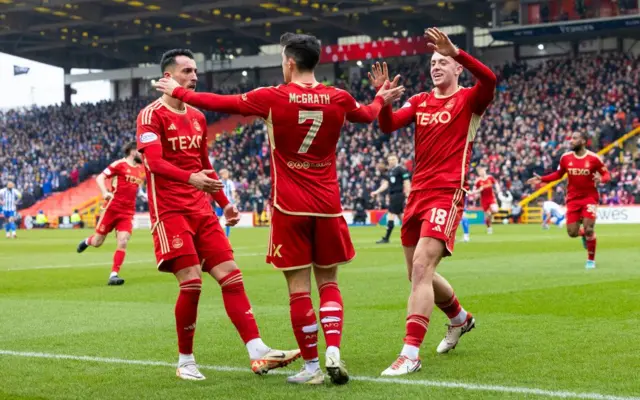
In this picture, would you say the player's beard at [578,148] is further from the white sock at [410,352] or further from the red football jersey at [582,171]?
the white sock at [410,352]

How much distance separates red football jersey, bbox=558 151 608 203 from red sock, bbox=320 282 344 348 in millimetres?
11149

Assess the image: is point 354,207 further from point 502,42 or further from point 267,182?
point 502,42

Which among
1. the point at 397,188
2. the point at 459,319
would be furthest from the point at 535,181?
the point at 397,188

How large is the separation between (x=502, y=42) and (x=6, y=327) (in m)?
52.4

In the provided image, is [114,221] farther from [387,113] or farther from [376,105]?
[376,105]

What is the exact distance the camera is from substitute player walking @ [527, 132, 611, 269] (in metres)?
17.8

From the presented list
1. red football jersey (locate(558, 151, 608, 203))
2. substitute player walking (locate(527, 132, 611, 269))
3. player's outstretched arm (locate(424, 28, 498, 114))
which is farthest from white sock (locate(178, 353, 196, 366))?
red football jersey (locate(558, 151, 608, 203))

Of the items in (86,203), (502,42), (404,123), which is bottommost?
(86,203)

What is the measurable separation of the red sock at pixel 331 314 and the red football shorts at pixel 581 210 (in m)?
11.3

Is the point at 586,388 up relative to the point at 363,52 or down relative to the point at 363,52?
down

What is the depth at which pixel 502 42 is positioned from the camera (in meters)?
60.6

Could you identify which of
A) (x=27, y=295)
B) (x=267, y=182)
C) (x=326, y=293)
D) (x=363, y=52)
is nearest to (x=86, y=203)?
(x=267, y=182)

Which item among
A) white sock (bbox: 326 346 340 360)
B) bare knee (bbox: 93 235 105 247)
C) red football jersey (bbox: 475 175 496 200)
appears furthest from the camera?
red football jersey (bbox: 475 175 496 200)

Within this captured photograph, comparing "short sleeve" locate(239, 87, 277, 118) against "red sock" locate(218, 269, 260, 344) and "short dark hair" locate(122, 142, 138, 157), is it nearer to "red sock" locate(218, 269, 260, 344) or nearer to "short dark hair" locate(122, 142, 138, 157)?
"red sock" locate(218, 269, 260, 344)
